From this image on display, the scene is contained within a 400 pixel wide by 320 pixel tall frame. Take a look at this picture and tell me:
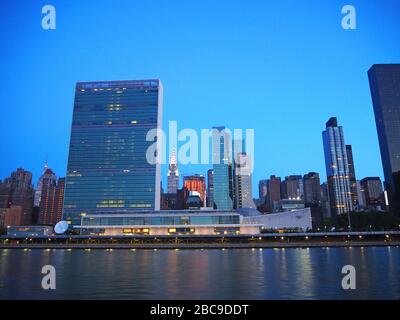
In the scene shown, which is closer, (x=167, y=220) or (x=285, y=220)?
(x=167, y=220)

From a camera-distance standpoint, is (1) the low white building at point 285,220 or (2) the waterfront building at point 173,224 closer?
(2) the waterfront building at point 173,224

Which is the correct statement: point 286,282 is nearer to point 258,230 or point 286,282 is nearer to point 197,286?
point 197,286

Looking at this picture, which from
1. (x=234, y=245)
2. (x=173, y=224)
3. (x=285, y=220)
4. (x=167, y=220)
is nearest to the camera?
(x=234, y=245)

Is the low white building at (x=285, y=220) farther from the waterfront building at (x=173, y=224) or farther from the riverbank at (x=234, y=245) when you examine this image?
the riverbank at (x=234, y=245)

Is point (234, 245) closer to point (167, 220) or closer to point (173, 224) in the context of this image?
point (173, 224)

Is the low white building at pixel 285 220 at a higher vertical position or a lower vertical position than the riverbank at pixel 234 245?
higher

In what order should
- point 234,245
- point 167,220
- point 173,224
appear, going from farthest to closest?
1. point 167,220
2. point 173,224
3. point 234,245

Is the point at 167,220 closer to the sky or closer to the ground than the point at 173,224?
closer to the sky

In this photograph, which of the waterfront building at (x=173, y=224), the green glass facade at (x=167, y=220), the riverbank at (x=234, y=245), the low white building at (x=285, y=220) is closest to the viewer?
the riverbank at (x=234, y=245)

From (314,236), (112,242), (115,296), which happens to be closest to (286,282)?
(115,296)

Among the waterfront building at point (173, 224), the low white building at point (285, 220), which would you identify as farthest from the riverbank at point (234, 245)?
the low white building at point (285, 220)

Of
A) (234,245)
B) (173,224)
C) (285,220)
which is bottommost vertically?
(234,245)

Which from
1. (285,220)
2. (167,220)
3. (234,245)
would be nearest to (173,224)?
(167,220)
